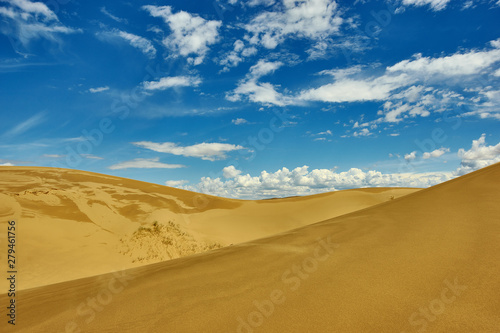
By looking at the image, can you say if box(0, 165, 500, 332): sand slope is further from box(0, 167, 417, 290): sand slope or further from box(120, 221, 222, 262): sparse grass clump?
box(120, 221, 222, 262): sparse grass clump

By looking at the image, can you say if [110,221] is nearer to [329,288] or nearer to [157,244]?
[157,244]

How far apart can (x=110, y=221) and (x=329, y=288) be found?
48.0 ft

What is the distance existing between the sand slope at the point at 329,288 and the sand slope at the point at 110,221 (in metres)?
5.78

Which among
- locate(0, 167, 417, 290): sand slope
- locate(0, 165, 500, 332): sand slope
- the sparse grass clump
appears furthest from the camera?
the sparse grass clump

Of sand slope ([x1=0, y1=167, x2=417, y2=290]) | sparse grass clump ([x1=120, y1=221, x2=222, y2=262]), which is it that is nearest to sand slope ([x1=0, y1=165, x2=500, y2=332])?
sand slope ([x1=0, y1=167, x2=417, y2=290])

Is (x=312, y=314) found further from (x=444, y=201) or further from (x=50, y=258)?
(x=50, y=258)

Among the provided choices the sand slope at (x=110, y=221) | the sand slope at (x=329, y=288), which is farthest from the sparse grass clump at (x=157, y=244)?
the sand slope at (x=329, y=288)

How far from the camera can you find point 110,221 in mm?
15008

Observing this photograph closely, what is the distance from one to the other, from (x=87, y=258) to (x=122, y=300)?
323 inches

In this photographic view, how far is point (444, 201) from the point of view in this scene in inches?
213

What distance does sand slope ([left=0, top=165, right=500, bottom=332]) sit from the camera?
2580 millimetres

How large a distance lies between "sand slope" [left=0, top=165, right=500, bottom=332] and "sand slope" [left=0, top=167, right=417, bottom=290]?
5.78 m

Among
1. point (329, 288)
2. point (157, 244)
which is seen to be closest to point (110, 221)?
point (157, 244)

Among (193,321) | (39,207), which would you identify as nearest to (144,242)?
(39,207)
